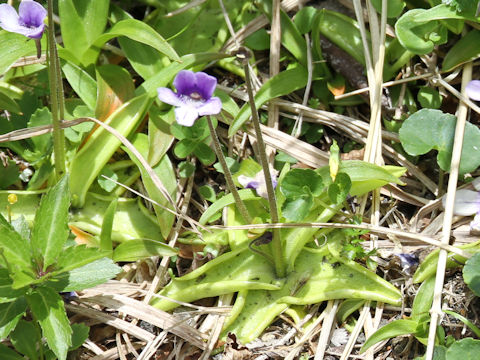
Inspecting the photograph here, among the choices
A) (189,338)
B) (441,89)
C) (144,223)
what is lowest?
(189,338)

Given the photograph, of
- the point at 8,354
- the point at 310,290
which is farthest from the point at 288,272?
the point at 8,354

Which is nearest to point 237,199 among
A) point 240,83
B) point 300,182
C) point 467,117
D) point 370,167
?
point 300,182

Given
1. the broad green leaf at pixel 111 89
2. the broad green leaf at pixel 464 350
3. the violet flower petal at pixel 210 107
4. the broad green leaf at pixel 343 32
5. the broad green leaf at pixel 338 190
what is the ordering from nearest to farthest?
the violet flower petal at pixel 210 107 → the broad green leaf at pixel 464 350 → the broad green leaf at pixel 338 190 → the broad green leaf at pixel 111 89 → the broad green leaf at pixel 343 32

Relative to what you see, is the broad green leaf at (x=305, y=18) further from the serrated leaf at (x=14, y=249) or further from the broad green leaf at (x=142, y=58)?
the serrated leaf at (x=14, y=249)

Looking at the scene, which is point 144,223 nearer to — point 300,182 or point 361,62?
point 300,182

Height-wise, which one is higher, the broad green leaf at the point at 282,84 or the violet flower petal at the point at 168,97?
the violet flower petal at the point at 168,97

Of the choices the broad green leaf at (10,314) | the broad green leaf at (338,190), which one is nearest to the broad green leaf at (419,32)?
the broad green leaf at (338,190)

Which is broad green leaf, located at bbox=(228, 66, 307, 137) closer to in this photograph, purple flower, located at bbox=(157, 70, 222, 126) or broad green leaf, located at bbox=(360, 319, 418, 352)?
purple flower, located at bbox=(157, 70, 222, 126)
